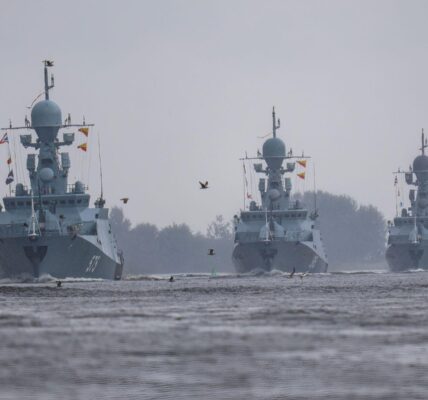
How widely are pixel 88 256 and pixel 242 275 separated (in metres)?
51.6

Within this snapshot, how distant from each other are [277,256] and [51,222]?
176ft

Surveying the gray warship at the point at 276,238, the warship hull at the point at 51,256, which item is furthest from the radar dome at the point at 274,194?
the warship hull at the point at 51,256

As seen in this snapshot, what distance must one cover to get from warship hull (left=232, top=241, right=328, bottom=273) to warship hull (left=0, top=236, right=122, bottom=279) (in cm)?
4861

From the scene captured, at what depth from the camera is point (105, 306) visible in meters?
66.5

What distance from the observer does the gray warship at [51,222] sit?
141375 millimetres

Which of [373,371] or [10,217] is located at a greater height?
[10,217]

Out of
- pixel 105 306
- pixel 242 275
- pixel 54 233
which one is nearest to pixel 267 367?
pixel 105 306

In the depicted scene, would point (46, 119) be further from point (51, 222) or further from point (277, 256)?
point (277, 256)

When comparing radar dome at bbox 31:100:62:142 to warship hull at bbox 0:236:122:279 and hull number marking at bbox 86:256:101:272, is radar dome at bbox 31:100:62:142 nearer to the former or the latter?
warship hull at bbox 0:236:122:279

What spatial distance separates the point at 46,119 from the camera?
511 feet

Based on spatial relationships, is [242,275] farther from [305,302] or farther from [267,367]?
[267,367]

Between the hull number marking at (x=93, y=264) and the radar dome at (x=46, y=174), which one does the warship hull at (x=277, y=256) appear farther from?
the hull number marking at (x=93, y=264)

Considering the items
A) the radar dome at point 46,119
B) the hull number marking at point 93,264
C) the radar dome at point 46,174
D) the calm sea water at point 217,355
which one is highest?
the radar dome at point 46,119

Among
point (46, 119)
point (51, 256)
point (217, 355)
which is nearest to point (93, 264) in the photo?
point (51, 256)
